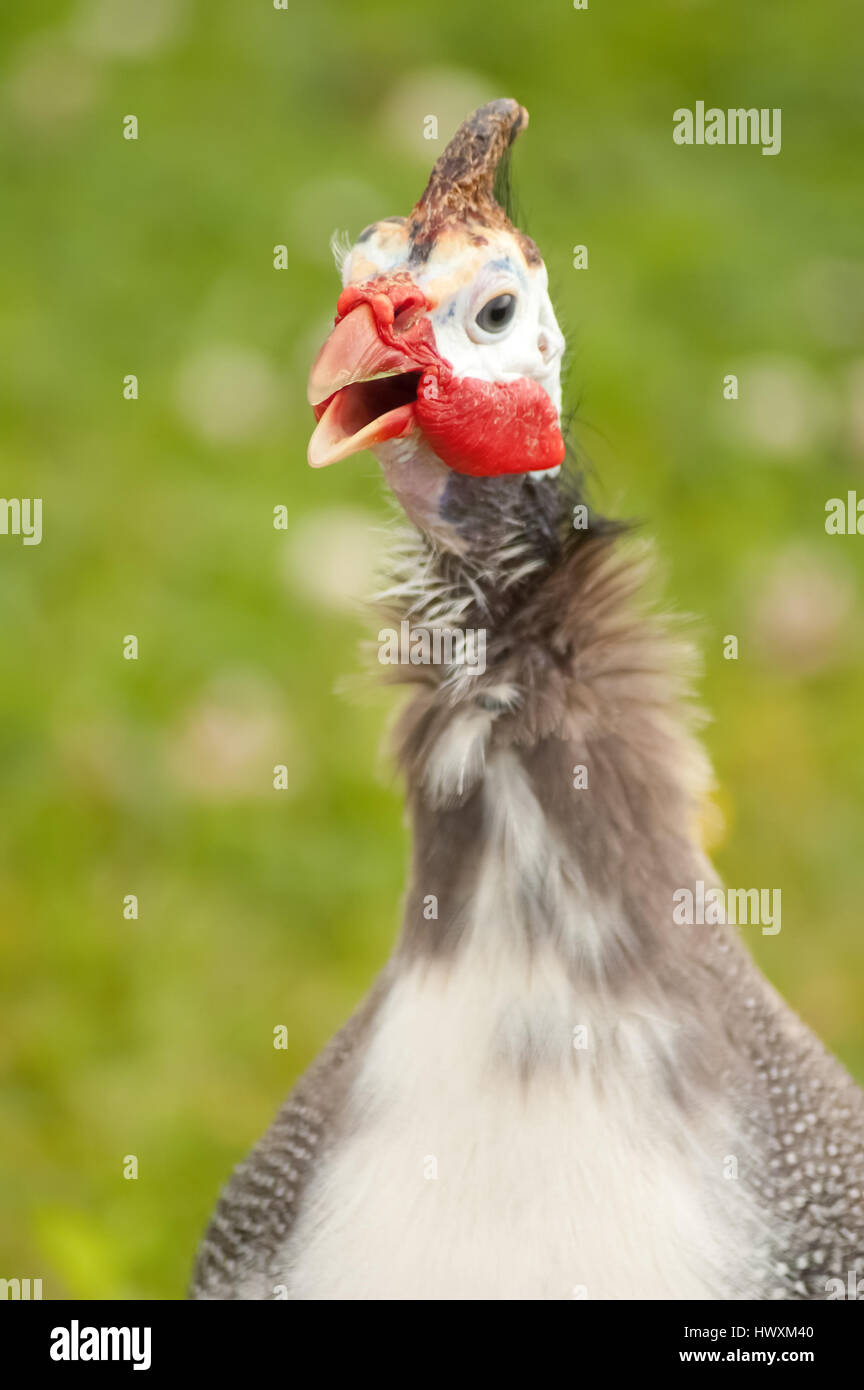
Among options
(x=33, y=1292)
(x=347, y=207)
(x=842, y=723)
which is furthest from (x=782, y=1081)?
(x=347, y=207)

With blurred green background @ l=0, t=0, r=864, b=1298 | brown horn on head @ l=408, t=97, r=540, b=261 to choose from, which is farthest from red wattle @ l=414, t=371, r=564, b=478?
blurred green background @ l=0, t=0, r=864, b=1298

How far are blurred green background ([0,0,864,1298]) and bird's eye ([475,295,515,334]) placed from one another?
26 centimetres

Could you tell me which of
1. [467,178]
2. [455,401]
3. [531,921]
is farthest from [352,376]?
[531,921]

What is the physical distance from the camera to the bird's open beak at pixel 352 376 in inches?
65.5

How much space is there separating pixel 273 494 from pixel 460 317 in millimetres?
2505

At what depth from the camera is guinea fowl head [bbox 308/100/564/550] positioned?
1.69m

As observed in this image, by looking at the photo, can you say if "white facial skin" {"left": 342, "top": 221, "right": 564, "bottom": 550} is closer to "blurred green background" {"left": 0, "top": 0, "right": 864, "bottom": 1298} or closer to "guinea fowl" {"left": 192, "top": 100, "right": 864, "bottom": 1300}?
"guinea fowl" {"left": 192, "top": 100, "right": 864, "bottom": 1300}

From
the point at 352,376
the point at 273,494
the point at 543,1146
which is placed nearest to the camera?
the point at 352,376

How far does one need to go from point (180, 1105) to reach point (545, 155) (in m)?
3.03

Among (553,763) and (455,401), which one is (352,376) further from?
(553,763)

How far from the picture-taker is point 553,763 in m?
1.81

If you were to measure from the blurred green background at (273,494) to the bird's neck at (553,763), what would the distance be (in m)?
0.15

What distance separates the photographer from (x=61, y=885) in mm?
3455
